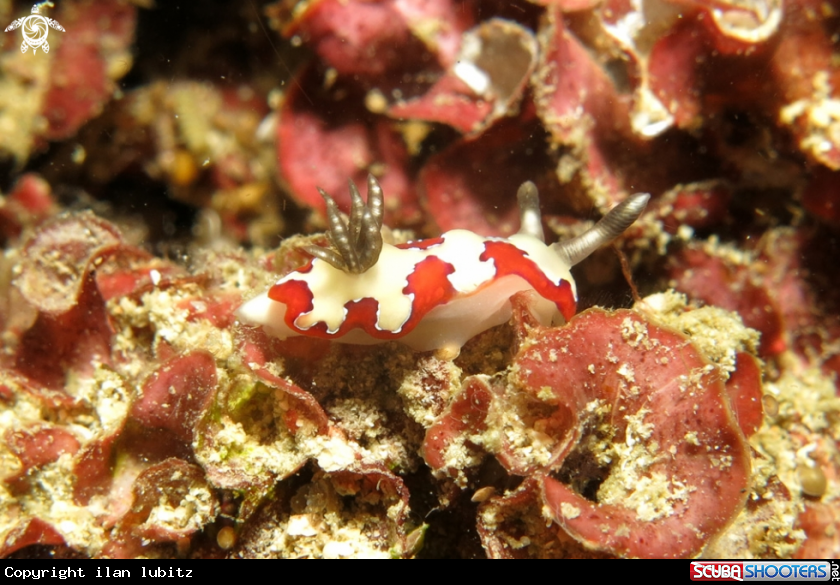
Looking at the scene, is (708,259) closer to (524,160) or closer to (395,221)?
(524,160)

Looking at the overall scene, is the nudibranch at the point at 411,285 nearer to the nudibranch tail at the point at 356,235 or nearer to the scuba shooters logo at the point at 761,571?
the nudibranch tail at the point at 356,235

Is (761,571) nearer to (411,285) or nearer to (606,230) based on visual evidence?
(606,230)

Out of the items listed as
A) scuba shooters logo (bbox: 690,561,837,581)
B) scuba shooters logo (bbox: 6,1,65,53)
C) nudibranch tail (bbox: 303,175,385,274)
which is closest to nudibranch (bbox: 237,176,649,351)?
nudibranch tail (bbox: 303,175,385,274)

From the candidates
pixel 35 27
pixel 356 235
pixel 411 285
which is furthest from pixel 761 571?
pixel 35 27

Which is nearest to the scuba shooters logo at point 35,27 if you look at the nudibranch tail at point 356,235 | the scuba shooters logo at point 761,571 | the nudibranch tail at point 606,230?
the nudibranch tail at point 356,235

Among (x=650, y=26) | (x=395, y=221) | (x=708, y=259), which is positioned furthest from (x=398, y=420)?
(x=650, y=26)
